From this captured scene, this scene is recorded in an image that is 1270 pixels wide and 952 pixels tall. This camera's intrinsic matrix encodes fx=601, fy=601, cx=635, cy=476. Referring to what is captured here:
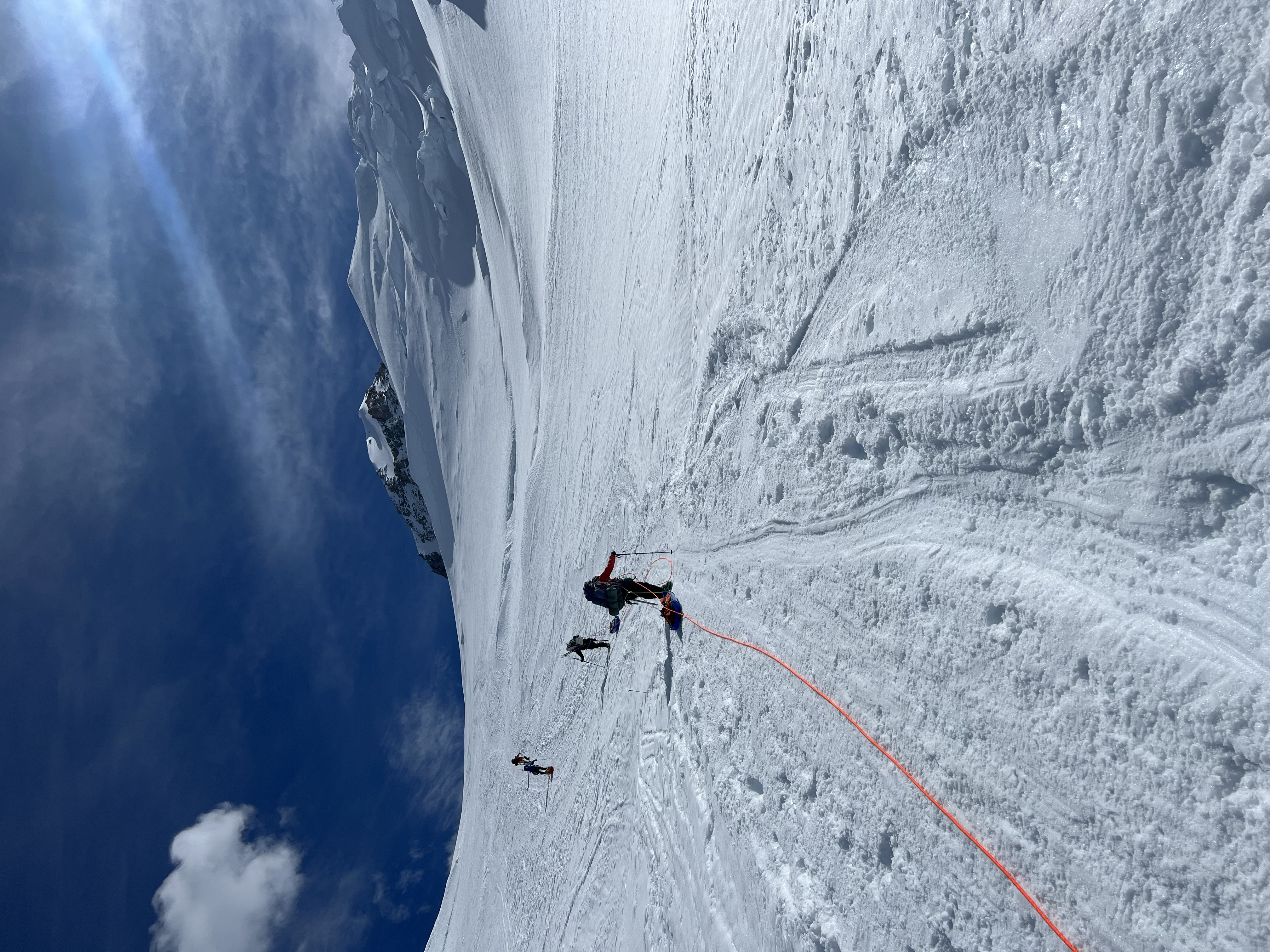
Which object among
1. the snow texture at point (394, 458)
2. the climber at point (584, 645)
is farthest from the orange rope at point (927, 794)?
the snow texture at point (394, 458)

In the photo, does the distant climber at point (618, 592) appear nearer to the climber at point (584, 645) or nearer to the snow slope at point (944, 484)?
the snow slope at point (944, 484)

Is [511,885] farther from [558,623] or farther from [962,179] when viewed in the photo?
[962,179]

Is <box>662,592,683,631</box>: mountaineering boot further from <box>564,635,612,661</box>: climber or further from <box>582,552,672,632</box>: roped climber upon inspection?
<box>564,635,612,661</box>: climber

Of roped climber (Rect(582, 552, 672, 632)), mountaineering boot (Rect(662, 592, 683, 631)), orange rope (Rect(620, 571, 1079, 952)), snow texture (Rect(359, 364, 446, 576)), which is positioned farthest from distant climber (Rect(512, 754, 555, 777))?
snow texture (Rect(359, 364, 446, 576))

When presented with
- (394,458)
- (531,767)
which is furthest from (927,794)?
(394,458)

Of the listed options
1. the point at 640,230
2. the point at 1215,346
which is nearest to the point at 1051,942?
the point at 1215,346

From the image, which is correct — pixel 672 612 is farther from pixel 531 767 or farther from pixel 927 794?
pixel 531 767
